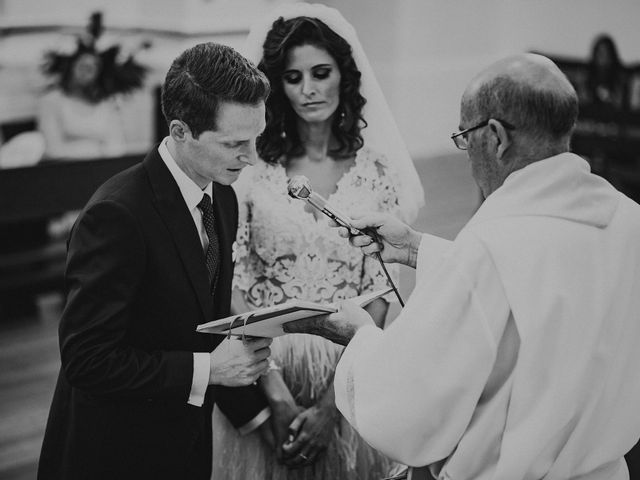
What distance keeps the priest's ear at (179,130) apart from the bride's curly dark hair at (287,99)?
2.30 ft

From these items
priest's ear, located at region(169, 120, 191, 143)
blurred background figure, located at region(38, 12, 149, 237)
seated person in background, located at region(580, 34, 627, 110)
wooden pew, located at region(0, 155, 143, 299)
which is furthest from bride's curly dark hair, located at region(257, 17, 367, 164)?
seated person in background, located at region(580, 34, 627, 110)

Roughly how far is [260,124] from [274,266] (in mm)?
665

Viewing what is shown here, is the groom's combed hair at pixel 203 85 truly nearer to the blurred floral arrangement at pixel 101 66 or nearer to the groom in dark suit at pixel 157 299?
the groom in dark suit at pixel 157 299

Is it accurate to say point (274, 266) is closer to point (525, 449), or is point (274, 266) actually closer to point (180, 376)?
point (180, 376)

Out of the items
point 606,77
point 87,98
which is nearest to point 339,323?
point 87,98

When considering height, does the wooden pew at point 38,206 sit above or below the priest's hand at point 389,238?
below

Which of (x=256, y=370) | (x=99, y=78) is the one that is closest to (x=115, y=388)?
(x=256, y=370)

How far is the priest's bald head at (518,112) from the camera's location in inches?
60.6

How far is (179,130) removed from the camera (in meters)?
1.90

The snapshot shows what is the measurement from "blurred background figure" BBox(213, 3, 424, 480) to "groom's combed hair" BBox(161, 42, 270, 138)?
0.64 metres

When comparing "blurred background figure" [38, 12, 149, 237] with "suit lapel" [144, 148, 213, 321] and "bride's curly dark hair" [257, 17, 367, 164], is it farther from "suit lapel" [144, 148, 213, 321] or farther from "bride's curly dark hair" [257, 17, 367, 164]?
"suit lapel" [144, 148, 213, 321]

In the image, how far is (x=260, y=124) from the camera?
6.48 ft

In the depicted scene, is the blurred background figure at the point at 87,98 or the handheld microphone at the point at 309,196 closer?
the handheld microphone at the point at 309,196

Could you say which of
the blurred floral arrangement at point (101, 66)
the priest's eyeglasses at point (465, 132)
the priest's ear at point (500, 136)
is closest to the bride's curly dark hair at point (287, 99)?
the priest's eyeglasses at point (465, 132)
